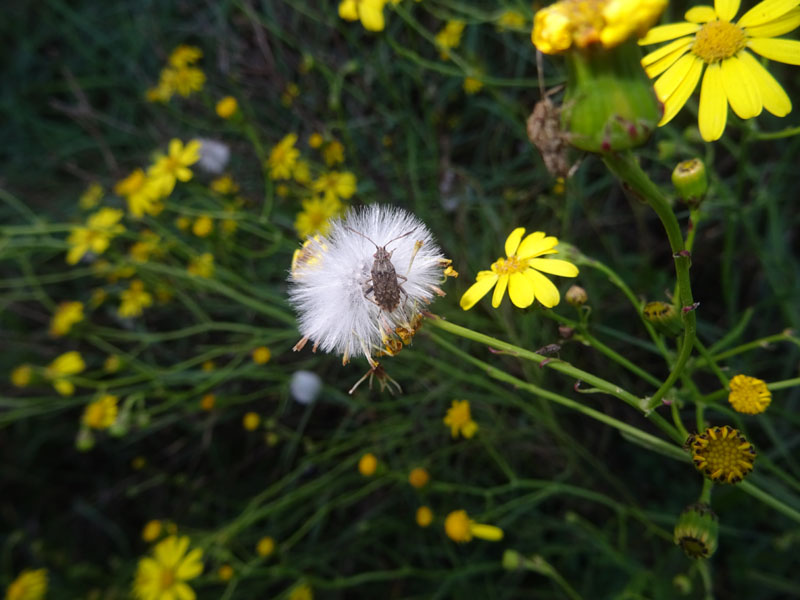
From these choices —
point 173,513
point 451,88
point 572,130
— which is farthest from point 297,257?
point 173,513

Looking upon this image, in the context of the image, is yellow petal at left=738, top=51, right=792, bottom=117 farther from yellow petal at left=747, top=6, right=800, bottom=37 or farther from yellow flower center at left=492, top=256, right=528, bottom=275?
yellow flower center at left=492, top=256, right=528, bottom=275

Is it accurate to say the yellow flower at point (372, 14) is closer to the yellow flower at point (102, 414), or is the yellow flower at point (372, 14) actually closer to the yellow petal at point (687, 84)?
the yellow petal at point (687, 84)

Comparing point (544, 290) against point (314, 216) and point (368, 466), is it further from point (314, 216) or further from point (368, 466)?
point (314, 216)

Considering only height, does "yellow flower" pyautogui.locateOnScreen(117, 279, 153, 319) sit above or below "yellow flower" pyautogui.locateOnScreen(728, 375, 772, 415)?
above

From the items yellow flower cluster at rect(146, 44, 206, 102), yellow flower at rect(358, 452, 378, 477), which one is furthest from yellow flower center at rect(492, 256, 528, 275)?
yellow flower cluster at rect(146, 44, 206, 102)

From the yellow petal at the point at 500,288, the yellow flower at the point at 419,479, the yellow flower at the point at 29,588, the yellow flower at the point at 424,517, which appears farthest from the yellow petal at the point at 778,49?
the yellow flower at the point at 29,588

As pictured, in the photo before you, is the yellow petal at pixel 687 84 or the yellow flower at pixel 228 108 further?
the yellow flower at pixel 228 108
